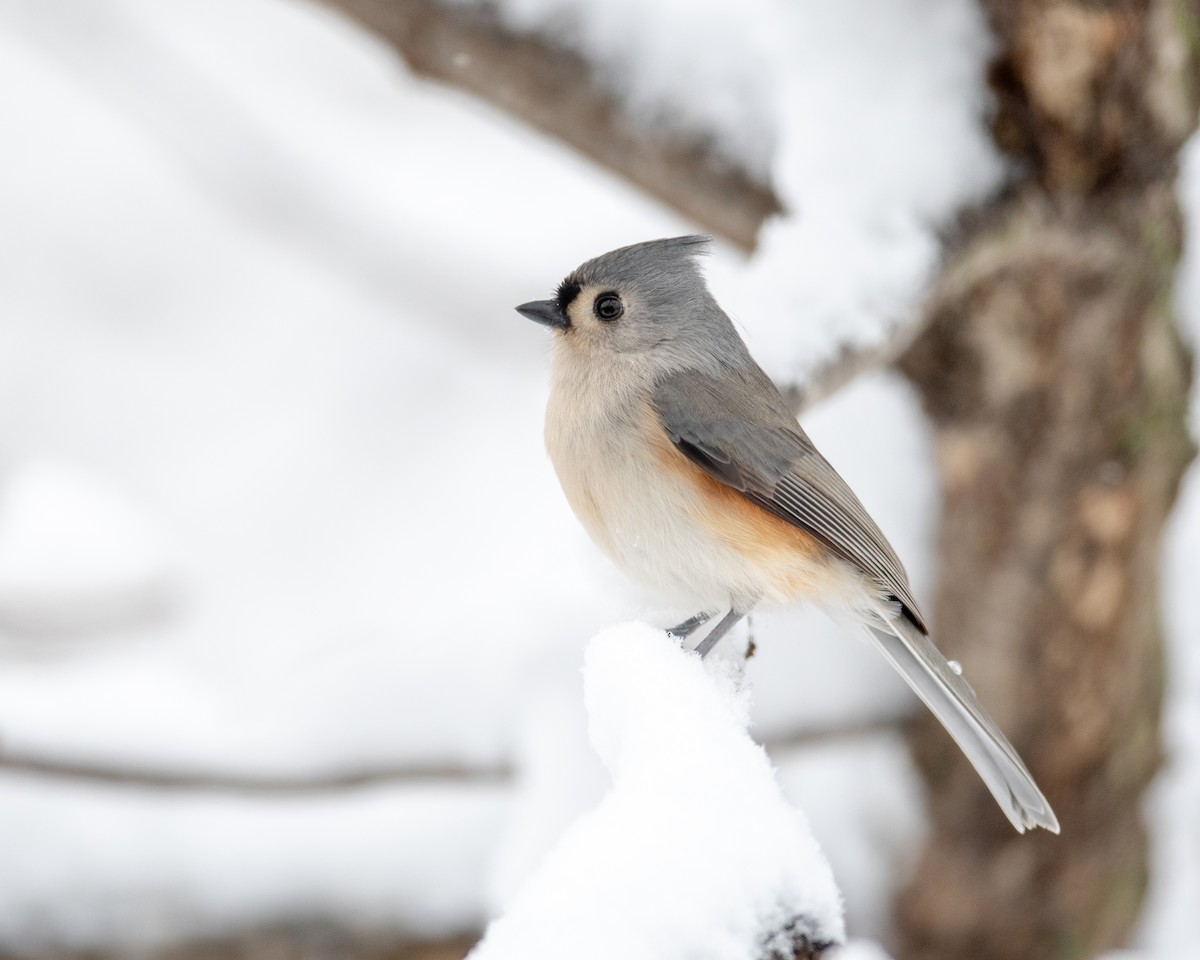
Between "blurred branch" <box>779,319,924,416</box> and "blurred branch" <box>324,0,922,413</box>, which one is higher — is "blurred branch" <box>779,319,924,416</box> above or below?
below

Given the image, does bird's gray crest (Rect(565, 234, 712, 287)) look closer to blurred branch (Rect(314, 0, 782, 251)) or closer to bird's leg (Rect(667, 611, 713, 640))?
blurred branch (Rect(314, 0, 782, 251))

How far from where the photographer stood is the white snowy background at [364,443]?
2494 millimetres

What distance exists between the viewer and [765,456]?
2178 millimetres

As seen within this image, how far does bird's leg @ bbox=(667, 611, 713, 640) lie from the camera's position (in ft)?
7.46

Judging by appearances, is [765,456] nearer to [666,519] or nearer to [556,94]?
[666,519]

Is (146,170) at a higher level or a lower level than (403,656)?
higher

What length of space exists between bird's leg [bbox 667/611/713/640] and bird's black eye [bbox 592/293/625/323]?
60cm

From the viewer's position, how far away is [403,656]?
2875mm

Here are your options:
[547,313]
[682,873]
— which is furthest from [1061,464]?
[682,873]

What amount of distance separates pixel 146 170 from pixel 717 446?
4542 mm

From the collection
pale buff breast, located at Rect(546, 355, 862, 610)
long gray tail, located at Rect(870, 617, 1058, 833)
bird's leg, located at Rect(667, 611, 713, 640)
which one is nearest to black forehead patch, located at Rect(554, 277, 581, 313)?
pale buff breast, located at Rect(546, 355, 862, 610)

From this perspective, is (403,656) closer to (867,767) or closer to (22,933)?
(22,933)

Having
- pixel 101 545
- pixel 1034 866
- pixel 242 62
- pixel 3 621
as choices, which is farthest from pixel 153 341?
pixel 1034 866

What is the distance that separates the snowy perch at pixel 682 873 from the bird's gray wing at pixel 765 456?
1.02 m
